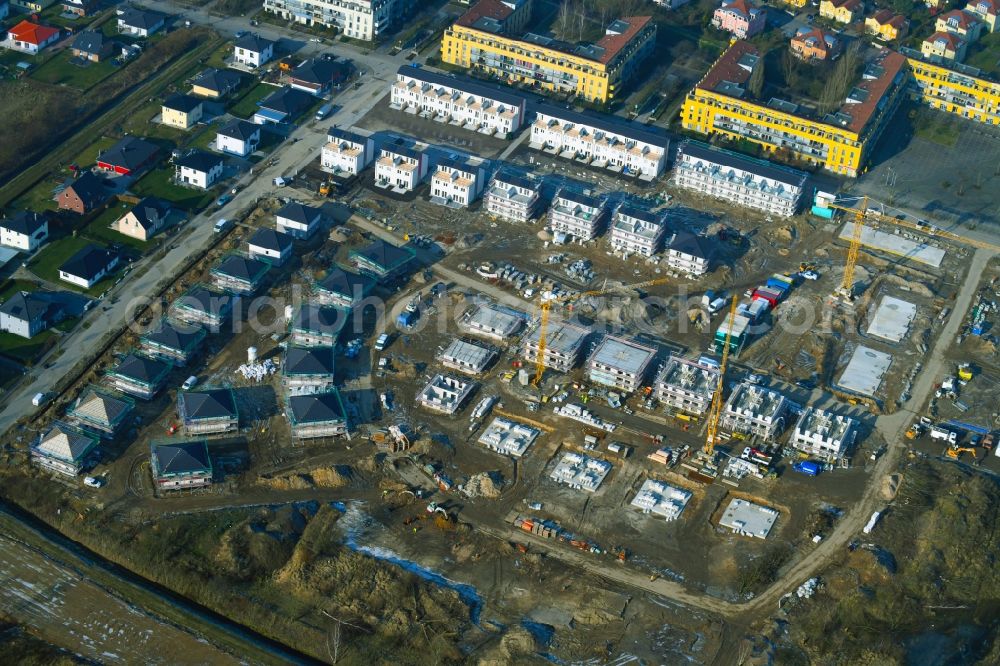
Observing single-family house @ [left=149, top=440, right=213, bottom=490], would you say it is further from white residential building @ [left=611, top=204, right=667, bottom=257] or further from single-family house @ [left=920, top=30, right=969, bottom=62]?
single-family house @ [left=920, top=30, right=969, bottom=62]

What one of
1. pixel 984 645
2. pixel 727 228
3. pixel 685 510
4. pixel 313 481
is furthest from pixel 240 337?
pixel 984 645

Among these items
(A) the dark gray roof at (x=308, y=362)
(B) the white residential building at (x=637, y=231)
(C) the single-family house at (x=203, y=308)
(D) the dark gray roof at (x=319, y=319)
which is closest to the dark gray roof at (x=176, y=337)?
(C) the single-family house at (x=203, y=308)

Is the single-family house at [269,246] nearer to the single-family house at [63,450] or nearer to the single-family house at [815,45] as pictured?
the single-family house at [63,450]

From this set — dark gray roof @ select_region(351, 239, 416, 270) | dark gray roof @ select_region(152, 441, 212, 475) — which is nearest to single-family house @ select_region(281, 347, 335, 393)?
dark gray roof @ select_region(152, 441, 212, 475)

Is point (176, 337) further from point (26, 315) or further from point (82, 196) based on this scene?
point (82, 196)

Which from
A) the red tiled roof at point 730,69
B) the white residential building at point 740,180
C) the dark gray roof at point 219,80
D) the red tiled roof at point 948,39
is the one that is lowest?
the dark gray roof at point 219,80

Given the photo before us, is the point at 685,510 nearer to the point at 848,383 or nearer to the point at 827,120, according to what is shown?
the point at 848,383
